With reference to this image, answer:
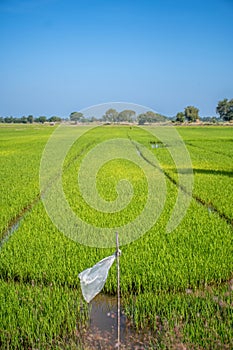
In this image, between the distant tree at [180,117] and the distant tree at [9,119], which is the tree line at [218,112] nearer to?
the distant tree at [180,117]

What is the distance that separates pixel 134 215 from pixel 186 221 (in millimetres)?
768

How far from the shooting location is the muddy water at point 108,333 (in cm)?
284

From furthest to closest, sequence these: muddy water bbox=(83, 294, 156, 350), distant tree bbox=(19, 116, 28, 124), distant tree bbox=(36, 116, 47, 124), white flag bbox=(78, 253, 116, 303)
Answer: distant tree bbox=(36, 116, 47, 124) → distant tree bbox=(19, 116, 28, 124) → muddy water bbox=(83, 294, 156, 350) → white flag bbox=(78, 253, 116, 303)

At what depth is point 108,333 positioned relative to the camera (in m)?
3.01

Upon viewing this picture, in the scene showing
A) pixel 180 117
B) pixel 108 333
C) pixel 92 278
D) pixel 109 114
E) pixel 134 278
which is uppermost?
pixel 180 117

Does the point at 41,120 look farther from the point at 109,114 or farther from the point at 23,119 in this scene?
the point at 109,114

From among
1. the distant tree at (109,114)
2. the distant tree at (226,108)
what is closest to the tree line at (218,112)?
the distant tree at (226,108)

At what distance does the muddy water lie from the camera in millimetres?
2842

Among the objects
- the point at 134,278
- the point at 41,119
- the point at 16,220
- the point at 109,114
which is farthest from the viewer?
the point at 41,119

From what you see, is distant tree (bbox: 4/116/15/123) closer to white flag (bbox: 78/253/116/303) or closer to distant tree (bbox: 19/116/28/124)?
distant tree (bbox: 19/116/28/124)

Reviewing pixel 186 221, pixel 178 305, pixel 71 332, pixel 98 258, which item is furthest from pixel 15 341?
pixel 186 221

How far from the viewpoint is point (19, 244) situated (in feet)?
15.8

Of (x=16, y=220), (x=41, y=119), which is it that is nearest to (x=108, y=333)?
(x=16, y=220)

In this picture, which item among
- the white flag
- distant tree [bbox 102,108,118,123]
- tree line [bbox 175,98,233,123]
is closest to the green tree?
tree line [bbox 175,98,233,123]
